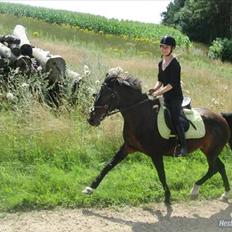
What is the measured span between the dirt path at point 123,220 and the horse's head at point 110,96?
1379mm

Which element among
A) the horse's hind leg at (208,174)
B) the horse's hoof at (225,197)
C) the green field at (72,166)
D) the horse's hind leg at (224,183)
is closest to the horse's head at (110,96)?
the green field at (72,166)

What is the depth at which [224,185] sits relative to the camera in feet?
25.9

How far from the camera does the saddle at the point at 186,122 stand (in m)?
Result: 7.23

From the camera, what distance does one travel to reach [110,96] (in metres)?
6.91

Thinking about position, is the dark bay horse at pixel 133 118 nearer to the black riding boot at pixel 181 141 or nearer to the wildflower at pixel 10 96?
the black riding boot at pixel 181 141

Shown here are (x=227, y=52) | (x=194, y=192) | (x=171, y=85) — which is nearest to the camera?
(x=171, y=85)

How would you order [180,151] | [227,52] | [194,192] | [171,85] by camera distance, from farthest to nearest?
[227,52] → [194,192] → [180,151] → [171,85]

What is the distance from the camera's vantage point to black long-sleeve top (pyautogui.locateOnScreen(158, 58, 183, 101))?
7023mm

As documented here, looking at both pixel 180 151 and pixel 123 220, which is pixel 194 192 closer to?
pixel 180 151

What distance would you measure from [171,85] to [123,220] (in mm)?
2112

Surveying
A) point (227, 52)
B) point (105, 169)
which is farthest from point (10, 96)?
point (227, 52)

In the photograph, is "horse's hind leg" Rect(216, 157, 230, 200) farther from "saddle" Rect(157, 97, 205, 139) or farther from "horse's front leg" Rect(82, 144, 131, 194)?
"horse's front leg" Rect(82, 144, 131, 194)

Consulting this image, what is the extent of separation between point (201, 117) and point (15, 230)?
351cm

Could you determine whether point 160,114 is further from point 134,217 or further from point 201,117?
point 134,217
